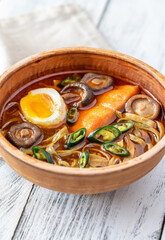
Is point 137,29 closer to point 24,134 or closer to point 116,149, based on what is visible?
point 116,149

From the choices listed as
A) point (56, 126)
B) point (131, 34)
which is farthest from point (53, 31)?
point (56, 126)

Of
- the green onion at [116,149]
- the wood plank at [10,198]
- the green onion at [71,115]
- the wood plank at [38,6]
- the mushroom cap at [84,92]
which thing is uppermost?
the wood plank at [38,6]

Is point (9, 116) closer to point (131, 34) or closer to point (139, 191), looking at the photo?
point (139, 191)

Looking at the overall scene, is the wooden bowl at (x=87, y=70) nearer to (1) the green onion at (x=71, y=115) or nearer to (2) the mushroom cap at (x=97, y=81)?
(2) the mushroom cap at (x=97, y=81)

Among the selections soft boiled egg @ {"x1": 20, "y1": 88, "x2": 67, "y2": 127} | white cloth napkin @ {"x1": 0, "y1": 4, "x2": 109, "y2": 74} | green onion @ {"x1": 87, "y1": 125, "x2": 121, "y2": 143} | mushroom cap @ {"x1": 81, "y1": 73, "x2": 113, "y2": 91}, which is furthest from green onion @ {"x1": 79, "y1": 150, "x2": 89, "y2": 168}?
white cloth napkin @ {"x1": 0, "y1": 4, "x2": 109, "y2": 74}

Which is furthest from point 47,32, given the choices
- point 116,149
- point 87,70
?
point 116,149

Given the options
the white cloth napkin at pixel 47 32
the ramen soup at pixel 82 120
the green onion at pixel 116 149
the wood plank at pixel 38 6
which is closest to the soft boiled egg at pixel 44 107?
the ramen soup at pixel 82 120

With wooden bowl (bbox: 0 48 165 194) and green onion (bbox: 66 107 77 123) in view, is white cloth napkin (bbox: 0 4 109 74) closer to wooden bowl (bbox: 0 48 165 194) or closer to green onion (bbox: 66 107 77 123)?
wooden bowl (bbox: 0 48 165 194)
